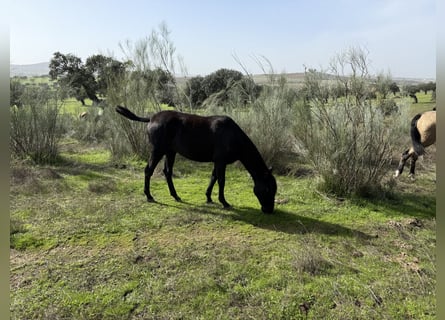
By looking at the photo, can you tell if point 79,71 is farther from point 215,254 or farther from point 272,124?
point 215,254

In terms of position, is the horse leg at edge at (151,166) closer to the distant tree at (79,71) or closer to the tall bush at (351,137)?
the tall bush at (351,137)

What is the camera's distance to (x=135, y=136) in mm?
9422

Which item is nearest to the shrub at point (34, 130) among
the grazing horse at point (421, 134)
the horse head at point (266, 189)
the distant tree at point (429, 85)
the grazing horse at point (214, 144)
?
the grazing horse at point (214, 144)

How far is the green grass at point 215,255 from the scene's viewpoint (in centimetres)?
309

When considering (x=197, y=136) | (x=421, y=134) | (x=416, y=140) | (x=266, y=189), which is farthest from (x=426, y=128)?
(x=197, y=136)

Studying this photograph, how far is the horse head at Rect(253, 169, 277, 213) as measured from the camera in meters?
5.38

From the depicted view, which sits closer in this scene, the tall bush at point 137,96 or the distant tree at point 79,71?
the tall bush at point 137,96

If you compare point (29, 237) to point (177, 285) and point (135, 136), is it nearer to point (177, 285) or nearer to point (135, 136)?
point (177, 285)

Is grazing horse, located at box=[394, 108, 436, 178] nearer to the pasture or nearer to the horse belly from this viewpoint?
the pasture

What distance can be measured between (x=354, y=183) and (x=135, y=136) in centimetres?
600

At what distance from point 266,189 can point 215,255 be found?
167 centimetres

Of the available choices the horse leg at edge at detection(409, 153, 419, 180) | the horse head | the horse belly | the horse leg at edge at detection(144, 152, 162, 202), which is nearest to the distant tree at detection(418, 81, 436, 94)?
the horse leg at edge at detection(409, 153, 419, 180)

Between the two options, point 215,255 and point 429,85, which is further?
point 429,85

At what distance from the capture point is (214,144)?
5512 millimetres
